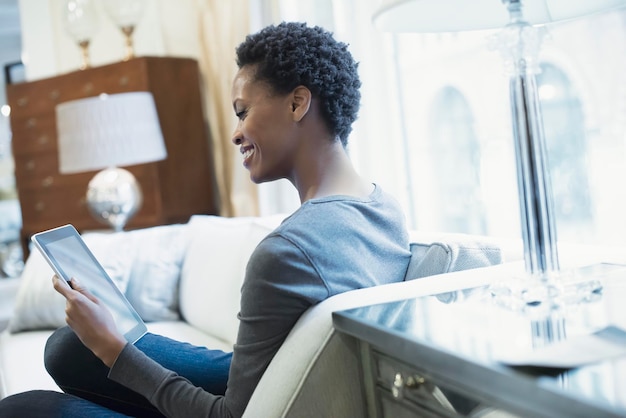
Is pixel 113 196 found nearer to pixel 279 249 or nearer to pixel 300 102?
pixel 300 102

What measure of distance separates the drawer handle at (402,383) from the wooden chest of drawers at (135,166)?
2.76 m

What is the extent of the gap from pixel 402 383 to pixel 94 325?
555 millimetres

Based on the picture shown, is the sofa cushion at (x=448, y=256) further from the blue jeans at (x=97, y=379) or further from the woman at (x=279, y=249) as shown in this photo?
the blue jeans at (x=97, y=379)

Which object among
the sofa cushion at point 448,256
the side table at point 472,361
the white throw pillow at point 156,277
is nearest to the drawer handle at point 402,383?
the side table at point 472,361

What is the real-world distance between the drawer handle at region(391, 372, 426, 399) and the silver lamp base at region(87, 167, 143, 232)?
2.46 m

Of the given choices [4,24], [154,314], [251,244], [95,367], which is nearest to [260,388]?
[95,367]

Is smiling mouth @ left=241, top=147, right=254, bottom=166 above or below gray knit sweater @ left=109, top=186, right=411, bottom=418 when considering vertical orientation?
above

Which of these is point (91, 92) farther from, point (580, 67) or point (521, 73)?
point (521, 73)

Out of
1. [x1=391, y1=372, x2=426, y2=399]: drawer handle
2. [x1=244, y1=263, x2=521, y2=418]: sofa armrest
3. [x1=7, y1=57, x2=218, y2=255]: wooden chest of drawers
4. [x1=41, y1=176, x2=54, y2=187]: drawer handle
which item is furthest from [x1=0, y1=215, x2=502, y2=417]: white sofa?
[x1=41, y1=176, x2=54, y2=187]: drawer handle

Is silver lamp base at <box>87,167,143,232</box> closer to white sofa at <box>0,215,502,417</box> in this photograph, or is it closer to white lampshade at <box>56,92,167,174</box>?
white lampshade at <box>56,92,167,174</box>

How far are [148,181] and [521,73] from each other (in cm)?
269

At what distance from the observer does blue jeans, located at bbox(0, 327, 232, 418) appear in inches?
54.9

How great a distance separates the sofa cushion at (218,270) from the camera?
2271 mm

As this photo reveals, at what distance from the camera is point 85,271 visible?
4.92ft
